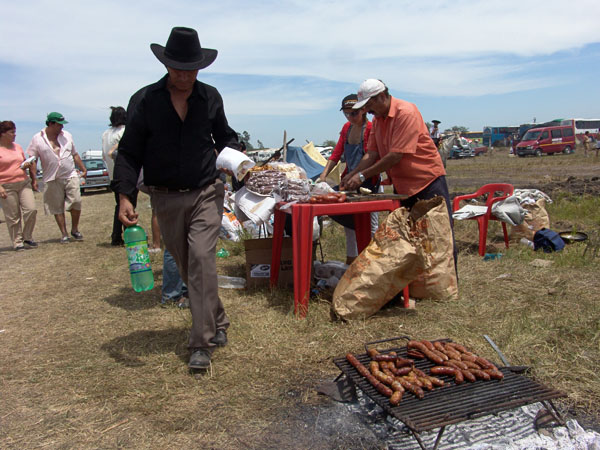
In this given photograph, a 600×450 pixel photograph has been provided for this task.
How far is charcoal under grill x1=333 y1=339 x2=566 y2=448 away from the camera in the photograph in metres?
2.22

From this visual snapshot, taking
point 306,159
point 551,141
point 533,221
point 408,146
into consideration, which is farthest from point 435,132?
point 551,141

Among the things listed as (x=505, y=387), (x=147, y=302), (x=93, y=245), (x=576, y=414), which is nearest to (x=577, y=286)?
(x=576, y=414)

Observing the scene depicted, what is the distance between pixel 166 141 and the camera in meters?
3.29

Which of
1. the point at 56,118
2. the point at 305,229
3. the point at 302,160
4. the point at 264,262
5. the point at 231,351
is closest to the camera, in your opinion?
the point at 231,351

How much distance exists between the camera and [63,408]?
9.40ft

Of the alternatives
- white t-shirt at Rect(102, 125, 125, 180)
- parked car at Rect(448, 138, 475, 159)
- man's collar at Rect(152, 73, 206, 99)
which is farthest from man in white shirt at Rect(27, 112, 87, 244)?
parked car at Rect(448, 138, 475, 159)

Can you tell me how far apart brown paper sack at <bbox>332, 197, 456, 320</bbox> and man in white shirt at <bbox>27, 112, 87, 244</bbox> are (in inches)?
Answer: 243

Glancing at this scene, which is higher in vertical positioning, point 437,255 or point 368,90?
point 368,90

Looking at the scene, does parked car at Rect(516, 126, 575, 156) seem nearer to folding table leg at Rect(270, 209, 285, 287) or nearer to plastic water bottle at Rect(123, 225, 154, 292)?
folding table leg at Rect(270, 209, 285, 287)

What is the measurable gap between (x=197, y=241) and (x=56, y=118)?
5892 millimetres

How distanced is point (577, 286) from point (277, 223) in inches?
116

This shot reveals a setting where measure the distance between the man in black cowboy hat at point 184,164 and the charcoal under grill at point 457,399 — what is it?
1.13m

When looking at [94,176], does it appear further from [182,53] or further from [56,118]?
[182,53]

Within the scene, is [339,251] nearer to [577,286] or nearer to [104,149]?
[577,286]
